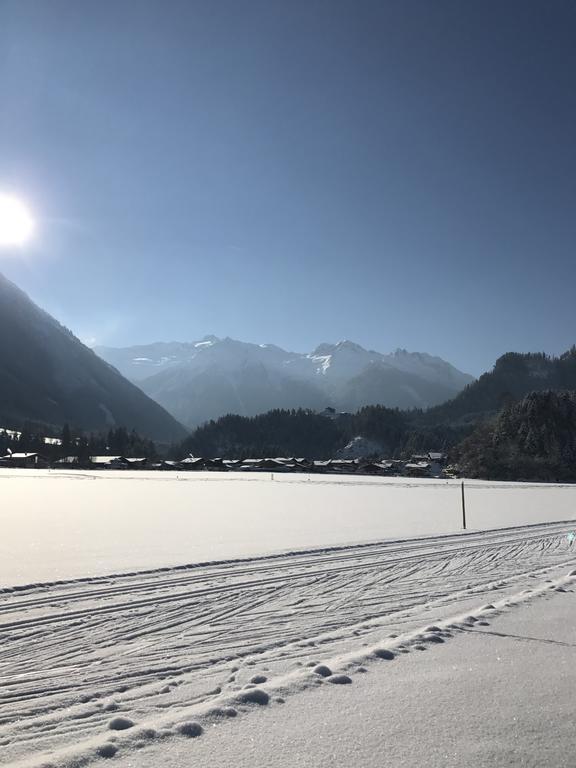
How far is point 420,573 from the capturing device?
11.3 metres

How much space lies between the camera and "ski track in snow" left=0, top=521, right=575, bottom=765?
4.97 meters

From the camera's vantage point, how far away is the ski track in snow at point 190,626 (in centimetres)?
497

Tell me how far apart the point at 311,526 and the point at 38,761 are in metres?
16.5

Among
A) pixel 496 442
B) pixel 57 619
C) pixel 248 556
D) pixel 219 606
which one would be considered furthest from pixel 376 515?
pixel 496 442

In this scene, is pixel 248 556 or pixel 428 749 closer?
pixel 428 749

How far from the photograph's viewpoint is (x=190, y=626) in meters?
7.46

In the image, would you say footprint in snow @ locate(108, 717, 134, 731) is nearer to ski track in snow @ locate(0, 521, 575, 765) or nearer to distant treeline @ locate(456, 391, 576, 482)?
ski track in snow @ locate(0, 521, 575, 765)

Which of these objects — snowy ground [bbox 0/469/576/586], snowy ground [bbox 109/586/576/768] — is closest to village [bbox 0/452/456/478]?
snowy ground [bbox 0/469/576/586]

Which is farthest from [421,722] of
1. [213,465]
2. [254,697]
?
[213,465]

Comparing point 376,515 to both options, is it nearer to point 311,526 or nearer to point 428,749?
point 311,526

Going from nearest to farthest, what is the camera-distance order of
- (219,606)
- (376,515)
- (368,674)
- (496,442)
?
(368,674) < (219,606) < (376,515) < (496,442)

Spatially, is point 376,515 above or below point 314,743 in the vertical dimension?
below

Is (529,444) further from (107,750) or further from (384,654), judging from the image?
(107,750)

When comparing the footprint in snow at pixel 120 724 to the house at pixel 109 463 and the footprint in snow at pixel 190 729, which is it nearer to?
the footprint in snow at pixel 190 729
